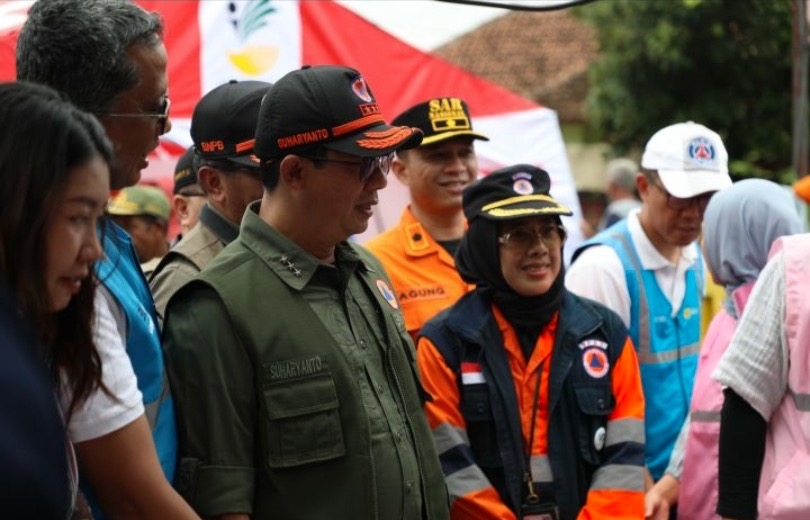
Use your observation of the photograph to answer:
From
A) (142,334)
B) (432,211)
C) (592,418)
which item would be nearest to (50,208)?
(142,334)

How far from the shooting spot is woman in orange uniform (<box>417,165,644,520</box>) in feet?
13.3

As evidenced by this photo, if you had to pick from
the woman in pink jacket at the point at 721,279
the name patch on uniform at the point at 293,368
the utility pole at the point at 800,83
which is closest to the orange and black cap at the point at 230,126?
the name patch on uniform at the point at 293,368

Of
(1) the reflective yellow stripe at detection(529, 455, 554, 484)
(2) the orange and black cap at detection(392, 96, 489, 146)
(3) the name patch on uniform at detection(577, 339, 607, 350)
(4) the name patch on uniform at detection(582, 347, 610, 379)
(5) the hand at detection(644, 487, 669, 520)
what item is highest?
(2) the orange and black cap at detection(392, 96, 489, 146)

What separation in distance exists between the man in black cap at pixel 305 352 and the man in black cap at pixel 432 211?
1.69 m

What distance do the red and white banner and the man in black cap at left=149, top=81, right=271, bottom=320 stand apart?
84.7 inches

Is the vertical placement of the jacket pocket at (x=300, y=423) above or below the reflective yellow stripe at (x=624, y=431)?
above

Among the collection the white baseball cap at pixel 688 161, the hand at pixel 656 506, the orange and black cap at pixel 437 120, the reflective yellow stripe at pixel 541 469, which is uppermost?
the orange and black cap at pixel 437 120

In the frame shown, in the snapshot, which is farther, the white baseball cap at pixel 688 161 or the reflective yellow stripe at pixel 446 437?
the white baseball cap at pixel 688 161

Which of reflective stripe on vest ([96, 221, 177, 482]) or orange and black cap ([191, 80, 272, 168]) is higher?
orange and black cap ([191, 80, 272, 168])

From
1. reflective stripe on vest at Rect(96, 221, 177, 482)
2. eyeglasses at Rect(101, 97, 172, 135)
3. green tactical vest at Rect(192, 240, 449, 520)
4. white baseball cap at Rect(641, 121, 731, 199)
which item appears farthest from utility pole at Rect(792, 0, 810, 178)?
reflective stripe on vest at Rect(96, 221, 177, 482)

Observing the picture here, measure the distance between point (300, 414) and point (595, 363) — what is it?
142cm

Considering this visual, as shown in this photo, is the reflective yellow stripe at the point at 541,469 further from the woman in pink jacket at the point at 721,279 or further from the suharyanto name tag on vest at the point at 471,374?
the woman in pink jacket at the point at 721,279

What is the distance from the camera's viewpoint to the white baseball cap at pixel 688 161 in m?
5.39

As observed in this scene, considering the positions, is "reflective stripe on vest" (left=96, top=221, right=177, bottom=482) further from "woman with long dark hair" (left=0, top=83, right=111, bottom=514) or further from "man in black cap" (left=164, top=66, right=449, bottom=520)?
"woman with long dark hair" (left=0, top=83, right=111, bottom=514)
